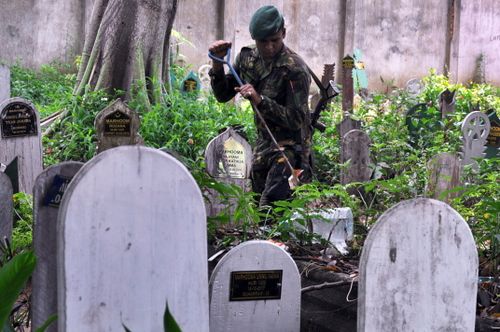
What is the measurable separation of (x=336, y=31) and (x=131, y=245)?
58.0 ft

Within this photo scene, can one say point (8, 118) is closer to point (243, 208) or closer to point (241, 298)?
point (243, 208)

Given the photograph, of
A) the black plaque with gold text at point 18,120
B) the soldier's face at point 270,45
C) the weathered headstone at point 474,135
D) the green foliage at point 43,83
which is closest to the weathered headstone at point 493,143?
the weathered headstone at point 474,135

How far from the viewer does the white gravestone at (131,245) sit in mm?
2965

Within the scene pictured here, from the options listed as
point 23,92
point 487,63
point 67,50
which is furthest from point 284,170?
point 487,63

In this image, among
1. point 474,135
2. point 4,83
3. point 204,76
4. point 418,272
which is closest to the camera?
point 418,272

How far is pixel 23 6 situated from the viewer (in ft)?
57.5

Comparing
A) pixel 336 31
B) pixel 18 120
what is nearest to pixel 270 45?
pixel 18 120

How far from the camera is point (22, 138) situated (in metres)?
7.80

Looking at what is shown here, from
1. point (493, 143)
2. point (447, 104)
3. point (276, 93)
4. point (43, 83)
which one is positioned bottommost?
point (493, 143)

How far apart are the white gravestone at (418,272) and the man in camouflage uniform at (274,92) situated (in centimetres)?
280

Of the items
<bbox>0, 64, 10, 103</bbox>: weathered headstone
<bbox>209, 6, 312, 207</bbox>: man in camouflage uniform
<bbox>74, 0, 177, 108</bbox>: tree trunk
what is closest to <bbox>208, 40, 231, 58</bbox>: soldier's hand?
<bbox>209, 6, 312, 207</bbox>: man in camouflage uniform

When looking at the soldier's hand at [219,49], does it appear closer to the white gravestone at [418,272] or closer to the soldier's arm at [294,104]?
the soldier's arm at [294,104]

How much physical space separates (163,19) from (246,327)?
753 cm

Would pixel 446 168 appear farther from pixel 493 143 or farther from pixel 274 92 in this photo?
pixel 493 143
